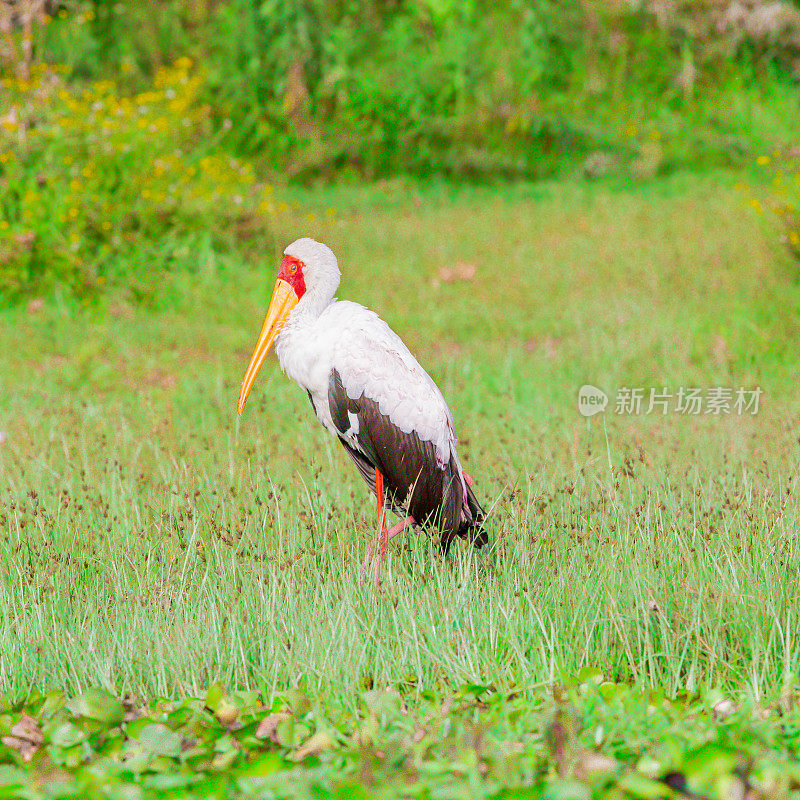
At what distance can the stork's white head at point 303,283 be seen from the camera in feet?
10.9

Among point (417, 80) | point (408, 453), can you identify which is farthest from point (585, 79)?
point (408, 453)

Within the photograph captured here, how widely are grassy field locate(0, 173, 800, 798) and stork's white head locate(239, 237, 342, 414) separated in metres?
0.79

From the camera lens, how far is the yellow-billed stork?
10.9 feet

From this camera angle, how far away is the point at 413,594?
133 inches

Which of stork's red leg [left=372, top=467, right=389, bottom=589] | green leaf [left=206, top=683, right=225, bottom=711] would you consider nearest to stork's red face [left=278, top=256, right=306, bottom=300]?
stork's red leg [left=372, top=467, right=389, bottom=589]

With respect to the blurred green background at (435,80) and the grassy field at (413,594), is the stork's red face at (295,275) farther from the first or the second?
the blurred green background at (435,80)

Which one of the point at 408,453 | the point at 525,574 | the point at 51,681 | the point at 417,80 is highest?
the point at 417,80

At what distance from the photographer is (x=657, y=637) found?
3.14 metres

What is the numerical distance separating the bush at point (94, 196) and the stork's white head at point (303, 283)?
5.02 m

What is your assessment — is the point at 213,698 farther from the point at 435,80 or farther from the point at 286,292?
the point at 435,80

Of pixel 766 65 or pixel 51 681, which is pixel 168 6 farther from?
pixel 51 681

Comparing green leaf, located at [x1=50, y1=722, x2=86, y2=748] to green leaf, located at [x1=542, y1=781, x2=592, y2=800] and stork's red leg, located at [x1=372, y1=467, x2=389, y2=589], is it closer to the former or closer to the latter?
stork's red leg, located at [x1=372, y1=467, x2=389, y2=589]

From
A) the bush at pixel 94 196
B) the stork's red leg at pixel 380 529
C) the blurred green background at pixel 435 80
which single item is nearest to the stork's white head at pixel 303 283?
the stork's red leg at pixel 380 529

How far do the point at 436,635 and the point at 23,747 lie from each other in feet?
4.00
